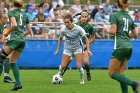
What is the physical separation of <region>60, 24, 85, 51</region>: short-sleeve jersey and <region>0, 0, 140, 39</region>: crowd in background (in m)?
7.33

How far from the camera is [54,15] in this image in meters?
25.6

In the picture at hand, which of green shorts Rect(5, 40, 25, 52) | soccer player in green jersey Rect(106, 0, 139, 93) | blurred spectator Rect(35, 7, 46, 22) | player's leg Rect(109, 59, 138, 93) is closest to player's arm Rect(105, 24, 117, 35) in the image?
soccer player in green jersey Rect(106, 0, 139, 93)

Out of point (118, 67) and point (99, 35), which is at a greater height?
point (118, 67)

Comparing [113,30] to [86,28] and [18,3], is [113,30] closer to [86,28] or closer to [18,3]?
[18,3]

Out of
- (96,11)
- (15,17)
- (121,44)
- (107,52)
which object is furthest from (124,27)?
(96,11)

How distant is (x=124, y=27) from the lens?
11.6 m

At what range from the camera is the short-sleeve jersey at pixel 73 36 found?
50.3 feet

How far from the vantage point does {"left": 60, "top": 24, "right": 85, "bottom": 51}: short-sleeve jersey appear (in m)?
15.3

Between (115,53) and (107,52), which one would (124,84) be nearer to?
(115,53)

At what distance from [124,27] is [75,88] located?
3435 millimetres

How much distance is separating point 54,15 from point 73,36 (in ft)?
33.6

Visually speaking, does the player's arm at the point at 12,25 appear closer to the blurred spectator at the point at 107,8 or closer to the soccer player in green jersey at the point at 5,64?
the soccer player in green jersey at the point at 5,64

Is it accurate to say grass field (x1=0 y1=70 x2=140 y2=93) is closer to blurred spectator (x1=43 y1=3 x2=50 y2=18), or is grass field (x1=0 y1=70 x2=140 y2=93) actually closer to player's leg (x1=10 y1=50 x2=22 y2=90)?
player's leg (x1=10 y1=50 x2=22 y2=90)

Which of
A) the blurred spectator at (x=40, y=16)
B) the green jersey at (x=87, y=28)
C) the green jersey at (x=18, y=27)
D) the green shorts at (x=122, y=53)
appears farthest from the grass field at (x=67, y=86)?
the blurred spectator at (x=40, y=16)
